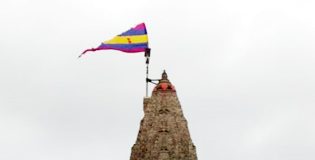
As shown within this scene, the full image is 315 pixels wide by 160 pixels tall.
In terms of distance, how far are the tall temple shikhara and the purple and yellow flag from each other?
417 cm

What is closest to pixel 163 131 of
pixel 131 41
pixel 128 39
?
pixel 131 41

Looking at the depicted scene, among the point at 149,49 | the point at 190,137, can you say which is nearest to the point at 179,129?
the point at 190,137

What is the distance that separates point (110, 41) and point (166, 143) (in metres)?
11.1

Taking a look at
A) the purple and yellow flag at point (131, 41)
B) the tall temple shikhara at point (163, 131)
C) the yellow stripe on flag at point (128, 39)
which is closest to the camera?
the tall temple shikhara at point (163, 131)

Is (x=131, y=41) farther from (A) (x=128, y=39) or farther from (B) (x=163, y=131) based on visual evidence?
(B) (x=163, y=131)

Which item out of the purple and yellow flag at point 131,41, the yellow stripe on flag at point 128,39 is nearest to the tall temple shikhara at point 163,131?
the purple and yellow flag at point 131,41

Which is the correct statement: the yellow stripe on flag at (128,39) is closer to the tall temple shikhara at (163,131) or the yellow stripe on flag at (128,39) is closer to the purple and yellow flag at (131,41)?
the purple and yellow flag at (131,41)

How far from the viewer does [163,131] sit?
82.2m

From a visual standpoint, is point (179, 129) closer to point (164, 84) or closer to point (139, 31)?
point (164, 84)

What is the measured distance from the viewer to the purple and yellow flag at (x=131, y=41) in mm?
85688

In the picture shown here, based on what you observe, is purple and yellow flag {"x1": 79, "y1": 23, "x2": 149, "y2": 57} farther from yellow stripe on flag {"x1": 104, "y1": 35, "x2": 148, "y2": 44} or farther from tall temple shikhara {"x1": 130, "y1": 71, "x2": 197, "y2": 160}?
tall temple shikhara {"x1": 130, "y1": 71, "x2": 197, "y2": 160}

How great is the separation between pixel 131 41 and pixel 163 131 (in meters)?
9.50

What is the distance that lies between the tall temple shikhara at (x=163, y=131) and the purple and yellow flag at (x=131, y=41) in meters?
4.17

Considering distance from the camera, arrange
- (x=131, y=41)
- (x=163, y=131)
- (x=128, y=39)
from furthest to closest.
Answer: (x=131, y=41) → (x=128, y=39) → (x=163, y=131)
